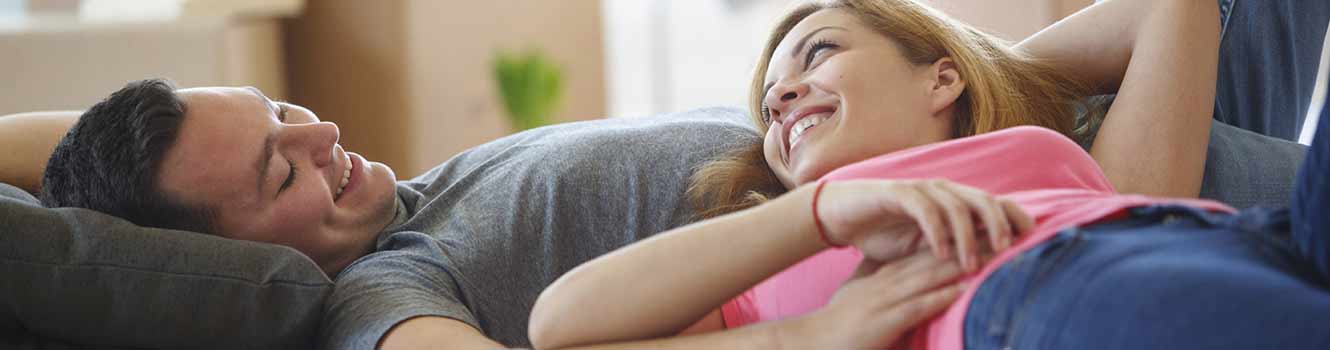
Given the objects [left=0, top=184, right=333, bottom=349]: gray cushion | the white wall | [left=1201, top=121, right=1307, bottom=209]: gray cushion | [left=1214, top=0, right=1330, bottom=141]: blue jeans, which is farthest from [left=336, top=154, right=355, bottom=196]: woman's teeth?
the white wall

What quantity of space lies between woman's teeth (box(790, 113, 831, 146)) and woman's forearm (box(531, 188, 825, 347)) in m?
0.42

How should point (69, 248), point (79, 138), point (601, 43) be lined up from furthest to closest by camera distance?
point (601, 43), point (79, 138), point (69, 248)

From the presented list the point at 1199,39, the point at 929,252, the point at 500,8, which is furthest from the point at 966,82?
the point at 500,8

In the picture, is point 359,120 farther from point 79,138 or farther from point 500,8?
point 79,138

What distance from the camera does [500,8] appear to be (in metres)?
4.64

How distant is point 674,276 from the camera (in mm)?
1081

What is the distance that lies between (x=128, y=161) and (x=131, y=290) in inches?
7.6

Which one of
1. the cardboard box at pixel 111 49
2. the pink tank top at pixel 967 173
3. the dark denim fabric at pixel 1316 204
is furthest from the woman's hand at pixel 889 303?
the cardboard box at pixel 111 49

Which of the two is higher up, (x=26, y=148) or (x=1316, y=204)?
(x=1316, y=204)

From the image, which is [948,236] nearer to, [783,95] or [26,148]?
[783,95]

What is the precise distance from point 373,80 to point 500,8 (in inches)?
20.5

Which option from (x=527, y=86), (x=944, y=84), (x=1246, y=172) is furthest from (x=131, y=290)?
(x=527, y=86)

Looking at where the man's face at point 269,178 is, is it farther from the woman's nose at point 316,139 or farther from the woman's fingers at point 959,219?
the woman's fingers at point 959,219

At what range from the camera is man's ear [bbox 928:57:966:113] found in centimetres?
152
